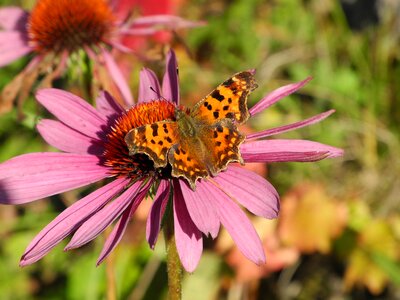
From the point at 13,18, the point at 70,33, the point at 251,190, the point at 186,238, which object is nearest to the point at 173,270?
the point at 186,238

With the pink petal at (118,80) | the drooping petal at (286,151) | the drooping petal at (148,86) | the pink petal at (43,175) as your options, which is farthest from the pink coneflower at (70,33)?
the drooping petal at (286,151)

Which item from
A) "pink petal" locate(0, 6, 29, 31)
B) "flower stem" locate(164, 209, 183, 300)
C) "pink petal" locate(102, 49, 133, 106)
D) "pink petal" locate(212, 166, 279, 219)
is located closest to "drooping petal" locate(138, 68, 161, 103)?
"pink petal" locate(102, 49, 133, 106)

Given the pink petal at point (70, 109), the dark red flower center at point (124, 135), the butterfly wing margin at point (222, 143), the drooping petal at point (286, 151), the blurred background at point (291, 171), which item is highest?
the pink petal at point (70, 109)

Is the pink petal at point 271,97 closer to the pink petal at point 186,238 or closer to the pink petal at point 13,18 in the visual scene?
the pink petal at point 186,238

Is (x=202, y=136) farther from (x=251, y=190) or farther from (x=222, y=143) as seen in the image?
(x=251, y=190)

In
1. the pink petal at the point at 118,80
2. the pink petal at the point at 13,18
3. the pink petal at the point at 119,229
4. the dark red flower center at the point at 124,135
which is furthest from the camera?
the pink petal at the point at 13,18

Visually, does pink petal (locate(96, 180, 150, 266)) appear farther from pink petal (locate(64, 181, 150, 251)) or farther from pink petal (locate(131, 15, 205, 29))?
pink petal (locate(131, 15, 205, 29))

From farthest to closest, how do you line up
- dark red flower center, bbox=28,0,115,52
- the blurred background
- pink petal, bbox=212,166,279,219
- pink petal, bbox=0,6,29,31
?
the blurred background
pink petal, bbox=0,6,29,31
dark red flower center, bbox=28,0,115,52
pink petal, bbox=212,166,279,219
